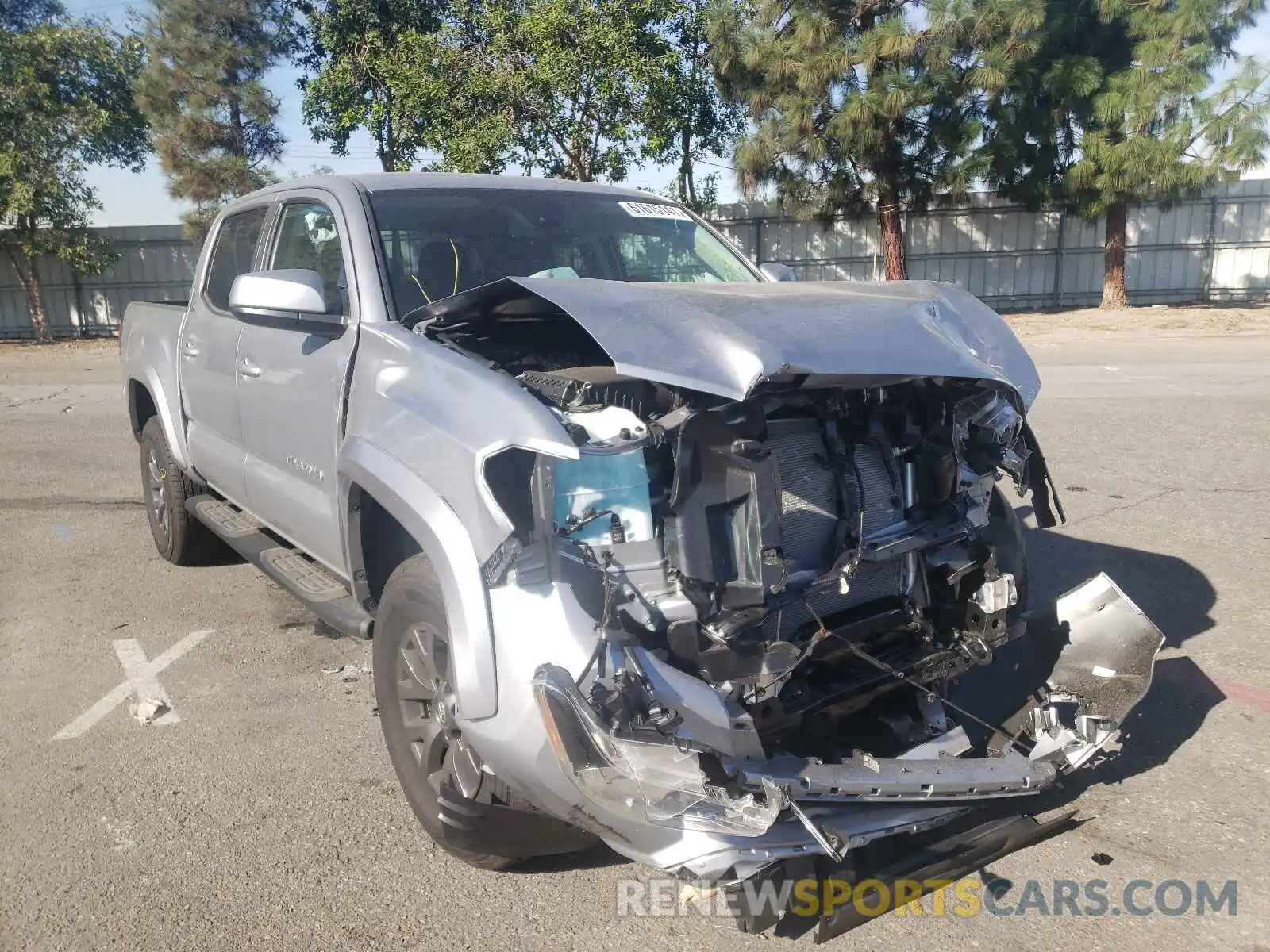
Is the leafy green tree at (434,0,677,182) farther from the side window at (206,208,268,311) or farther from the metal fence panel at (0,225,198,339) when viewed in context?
the side window at (206,208,268,311)

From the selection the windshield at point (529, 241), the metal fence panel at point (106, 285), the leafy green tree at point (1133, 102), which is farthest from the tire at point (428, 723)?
the metal fence panel at point (106, 285)

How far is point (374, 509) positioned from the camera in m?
3.29

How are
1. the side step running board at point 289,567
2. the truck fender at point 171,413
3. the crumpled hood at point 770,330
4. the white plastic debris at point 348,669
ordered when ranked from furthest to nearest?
the truck fender at point 171,413 → the white plastic debris at point 348,669 → the side step running board at point 289,567 → the crumpled hood at point 770,330

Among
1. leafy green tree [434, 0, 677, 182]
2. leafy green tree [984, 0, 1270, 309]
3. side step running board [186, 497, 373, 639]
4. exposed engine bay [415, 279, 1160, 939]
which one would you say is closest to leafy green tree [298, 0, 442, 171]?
leafy green tree [434, 0, 677, 182]

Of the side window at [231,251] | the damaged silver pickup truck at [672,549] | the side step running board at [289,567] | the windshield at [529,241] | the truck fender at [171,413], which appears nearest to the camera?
the damaged silver pickup truck at [672,549]

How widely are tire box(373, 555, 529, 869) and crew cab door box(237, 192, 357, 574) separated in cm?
56

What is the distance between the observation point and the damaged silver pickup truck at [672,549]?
7.93ft

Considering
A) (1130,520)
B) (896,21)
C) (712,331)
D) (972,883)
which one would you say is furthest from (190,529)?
(896,21)

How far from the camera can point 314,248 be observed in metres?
4.14

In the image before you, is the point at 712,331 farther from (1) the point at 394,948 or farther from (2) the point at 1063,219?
(2) the point at 1063,219

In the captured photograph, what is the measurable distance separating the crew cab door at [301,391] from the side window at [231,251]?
0.35 metres

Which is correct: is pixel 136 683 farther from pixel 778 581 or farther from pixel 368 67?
pixel 368 67

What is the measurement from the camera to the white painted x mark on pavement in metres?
4.00

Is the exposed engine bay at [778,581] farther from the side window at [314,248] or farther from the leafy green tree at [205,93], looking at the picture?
the leafy green tree at [205,93]
